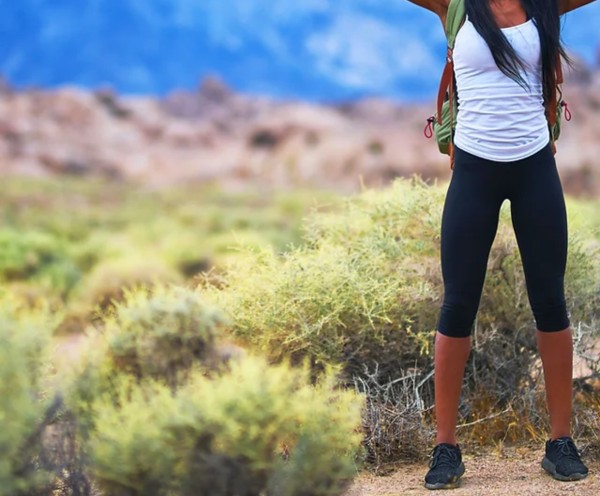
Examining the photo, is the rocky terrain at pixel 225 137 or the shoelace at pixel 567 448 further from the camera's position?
the rocky terrain at pixel 225 137

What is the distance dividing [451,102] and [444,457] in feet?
3.84

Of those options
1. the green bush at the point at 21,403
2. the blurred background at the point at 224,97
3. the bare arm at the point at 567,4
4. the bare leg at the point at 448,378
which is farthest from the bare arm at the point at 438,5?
the blurred background at the point at 224,97

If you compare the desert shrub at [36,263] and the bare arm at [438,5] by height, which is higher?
the bare arm at [438,5]

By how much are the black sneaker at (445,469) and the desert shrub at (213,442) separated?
76cm

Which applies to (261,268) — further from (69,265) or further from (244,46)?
(244,46)

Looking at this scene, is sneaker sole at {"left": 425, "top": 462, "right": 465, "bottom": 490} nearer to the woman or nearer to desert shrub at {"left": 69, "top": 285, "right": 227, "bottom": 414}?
the woman

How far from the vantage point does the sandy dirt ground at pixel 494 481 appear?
10.6ft

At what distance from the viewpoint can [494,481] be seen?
343 cm

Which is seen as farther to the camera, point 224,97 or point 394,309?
point 224,97

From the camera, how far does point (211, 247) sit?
55.6 ft

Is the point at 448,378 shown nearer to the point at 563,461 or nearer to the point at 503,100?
the point at 563,461

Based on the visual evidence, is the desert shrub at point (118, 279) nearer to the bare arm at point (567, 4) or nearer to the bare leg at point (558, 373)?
the bare leg at point (558, 373)

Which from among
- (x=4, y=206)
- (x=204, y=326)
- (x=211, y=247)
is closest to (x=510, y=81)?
(x=204, y=326)

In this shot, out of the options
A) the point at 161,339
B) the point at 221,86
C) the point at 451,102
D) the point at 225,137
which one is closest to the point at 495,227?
the point at 451,102
